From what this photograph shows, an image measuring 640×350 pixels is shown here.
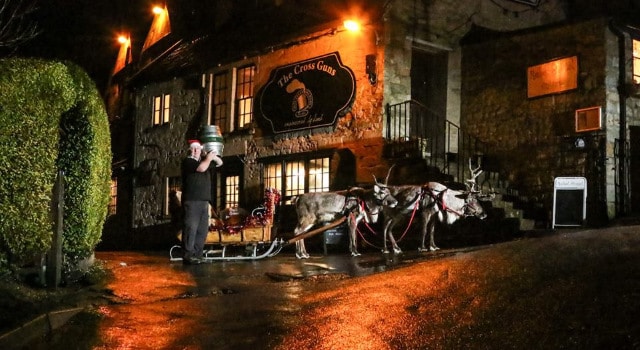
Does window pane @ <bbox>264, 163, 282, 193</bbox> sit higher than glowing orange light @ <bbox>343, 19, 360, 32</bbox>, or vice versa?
glowing orange light @ <bbox>343, 19, 360, 32</bbox>

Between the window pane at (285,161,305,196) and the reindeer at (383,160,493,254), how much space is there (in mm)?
5399

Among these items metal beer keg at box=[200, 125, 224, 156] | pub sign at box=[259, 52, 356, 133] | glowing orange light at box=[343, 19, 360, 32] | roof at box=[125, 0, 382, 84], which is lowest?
metal beer keg at box=[200, 125, 224, 156]

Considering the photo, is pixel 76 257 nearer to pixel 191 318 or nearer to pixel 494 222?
pixel 191 318

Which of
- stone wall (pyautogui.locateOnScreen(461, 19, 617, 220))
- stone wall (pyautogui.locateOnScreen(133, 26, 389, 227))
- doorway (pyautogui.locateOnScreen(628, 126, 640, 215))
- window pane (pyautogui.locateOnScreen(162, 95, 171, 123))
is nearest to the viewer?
stone wall (pyautogui.locateOnScreen(461, 19, 617, 220))

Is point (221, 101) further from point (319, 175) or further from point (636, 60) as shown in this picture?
point (636, 60)

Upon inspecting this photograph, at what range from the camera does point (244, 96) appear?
1934cm

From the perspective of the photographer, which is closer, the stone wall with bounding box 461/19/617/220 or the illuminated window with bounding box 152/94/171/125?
the stone wall with bounding box 461/19/617/220

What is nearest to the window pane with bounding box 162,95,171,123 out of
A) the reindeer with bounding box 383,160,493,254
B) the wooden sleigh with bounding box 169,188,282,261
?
the wooden sleigh with bounding box 169,188,282,261

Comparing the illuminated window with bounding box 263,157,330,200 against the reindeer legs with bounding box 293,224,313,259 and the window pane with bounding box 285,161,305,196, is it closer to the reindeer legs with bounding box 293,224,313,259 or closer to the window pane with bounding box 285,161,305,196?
the window pane with bounding box 285,161,305,196

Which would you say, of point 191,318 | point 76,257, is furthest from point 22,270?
point 191,318

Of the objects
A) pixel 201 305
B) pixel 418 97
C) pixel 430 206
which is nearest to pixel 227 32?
pixel 418 97

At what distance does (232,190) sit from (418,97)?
6.35 m

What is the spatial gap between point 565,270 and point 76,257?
6156 millimetres

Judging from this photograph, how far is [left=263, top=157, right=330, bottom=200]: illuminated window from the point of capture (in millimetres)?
17188
